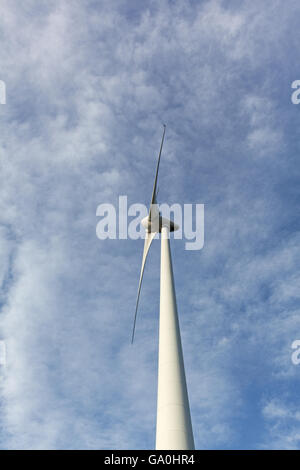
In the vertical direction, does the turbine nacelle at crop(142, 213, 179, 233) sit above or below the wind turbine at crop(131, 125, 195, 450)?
above

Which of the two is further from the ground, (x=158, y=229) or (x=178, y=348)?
(x=158, y=229)

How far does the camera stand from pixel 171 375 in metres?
20.9

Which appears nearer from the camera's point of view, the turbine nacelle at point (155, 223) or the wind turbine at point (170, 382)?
the wind turbine at point (170, 382)

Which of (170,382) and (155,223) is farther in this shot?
(155,223)

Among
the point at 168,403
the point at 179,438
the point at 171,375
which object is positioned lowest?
the point at 179,438

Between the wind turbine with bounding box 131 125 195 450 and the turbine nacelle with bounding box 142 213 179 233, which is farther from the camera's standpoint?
the turbine nacelle with bounding box 142 213 179 233

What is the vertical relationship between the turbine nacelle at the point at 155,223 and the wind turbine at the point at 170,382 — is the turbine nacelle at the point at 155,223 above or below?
above

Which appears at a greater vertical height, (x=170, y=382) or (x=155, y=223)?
(x=155, y=223)
